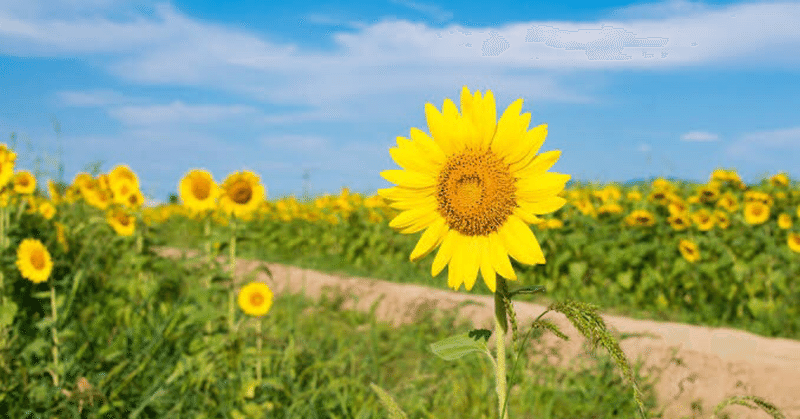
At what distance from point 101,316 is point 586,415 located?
2660mm

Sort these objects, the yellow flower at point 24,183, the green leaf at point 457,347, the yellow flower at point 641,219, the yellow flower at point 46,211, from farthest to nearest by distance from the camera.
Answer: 1. the yellow flower at point 641,219
2. the yellow flower at point 46,211
3. the yellow flower at point 24,183
4. the green leaf at point 457,347

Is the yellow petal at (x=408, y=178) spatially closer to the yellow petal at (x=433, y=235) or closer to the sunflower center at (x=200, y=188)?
the yellow petal at (x=433, y=235)

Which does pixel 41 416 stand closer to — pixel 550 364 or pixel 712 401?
pixel 550 364

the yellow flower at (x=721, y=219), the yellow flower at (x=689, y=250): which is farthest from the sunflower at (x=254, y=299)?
the yellow flower at (x=721, y=219)

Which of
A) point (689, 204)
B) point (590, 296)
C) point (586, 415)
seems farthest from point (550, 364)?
point (689, 204)

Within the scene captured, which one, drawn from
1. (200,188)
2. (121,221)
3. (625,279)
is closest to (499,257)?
(200,188)

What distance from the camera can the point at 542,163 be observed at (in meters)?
1.50

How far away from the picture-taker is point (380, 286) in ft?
20.1

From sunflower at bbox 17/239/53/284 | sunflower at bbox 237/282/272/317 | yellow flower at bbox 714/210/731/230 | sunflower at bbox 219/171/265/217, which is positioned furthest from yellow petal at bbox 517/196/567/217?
yellow flower at bbox 714/210/731/230

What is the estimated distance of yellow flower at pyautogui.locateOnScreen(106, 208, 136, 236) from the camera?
15.0 ft

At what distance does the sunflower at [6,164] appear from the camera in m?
3.55

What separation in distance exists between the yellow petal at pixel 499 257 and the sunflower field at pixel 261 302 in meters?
0.22

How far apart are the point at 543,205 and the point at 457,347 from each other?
0.34 meters

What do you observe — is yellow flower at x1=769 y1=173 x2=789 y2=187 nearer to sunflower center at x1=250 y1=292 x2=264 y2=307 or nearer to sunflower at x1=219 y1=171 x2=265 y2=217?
sunflower at x1=219 y1=171 x2=265 y2=217
